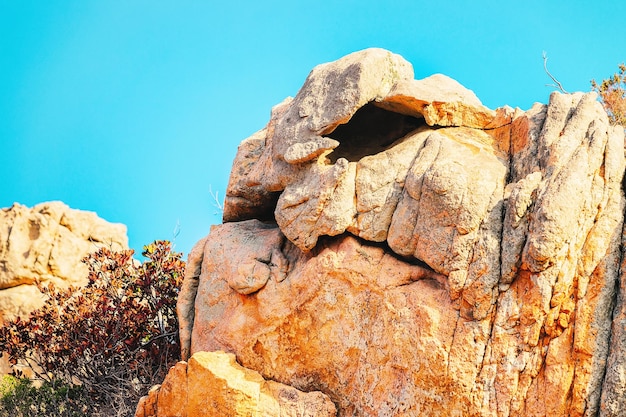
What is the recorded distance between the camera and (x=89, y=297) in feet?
48.9

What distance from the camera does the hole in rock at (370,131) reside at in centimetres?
1154

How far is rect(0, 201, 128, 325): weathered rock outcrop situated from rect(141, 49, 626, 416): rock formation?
8.16 metres

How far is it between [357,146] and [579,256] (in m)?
3.91

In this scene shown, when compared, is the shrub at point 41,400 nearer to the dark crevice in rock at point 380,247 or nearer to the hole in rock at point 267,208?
the hole in rock at point 267,208

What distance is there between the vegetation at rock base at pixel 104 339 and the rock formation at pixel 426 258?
245 centimetres

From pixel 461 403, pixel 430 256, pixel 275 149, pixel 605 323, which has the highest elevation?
pixel 275 149

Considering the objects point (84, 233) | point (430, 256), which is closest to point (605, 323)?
point (430, 256)

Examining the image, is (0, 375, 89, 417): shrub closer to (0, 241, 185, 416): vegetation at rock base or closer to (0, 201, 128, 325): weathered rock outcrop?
(0, 241, 185, 416): vegetation at rock base

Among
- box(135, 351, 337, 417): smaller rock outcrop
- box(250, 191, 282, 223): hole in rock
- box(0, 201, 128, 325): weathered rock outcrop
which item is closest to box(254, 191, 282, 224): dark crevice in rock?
box(250, 191, 282, 223): hole in rock

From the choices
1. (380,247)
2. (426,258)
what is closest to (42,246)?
(380,247)

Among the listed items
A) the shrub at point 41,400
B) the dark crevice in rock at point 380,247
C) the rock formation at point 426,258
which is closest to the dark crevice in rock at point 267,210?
the rock formation at point 426,258

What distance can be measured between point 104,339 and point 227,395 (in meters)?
5.22

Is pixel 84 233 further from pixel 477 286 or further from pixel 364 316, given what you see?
pixel 477 286

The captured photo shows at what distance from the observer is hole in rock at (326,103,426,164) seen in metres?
11.5
